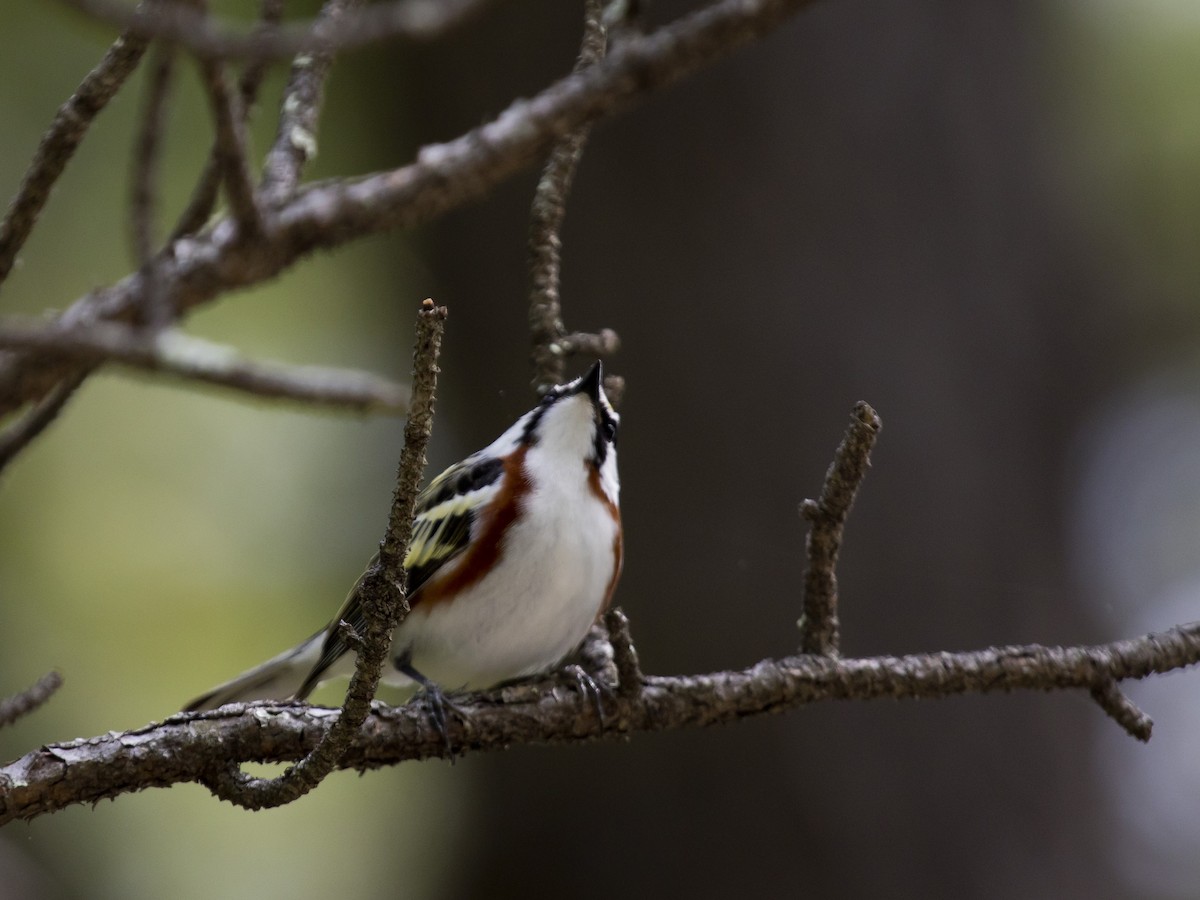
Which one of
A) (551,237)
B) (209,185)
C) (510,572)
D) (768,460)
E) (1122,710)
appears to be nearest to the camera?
(209,185)

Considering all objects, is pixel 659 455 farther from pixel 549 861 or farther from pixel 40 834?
pixel 40 834

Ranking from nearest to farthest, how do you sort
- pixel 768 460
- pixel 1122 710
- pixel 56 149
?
pixel 56 149
pixel 1122 710
pixel 768 460

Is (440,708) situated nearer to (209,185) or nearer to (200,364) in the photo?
(209,185)

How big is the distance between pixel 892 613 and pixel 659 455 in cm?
94

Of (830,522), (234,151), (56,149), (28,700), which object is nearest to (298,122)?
(56,149)

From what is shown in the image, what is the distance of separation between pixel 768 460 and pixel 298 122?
234 cm

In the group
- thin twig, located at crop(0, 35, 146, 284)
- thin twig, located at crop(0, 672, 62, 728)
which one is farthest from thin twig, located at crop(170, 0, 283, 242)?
thin twig, located at crop(0, 672, 62, 728)

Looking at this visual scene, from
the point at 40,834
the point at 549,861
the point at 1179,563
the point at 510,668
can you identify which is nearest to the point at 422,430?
the point at 510,668

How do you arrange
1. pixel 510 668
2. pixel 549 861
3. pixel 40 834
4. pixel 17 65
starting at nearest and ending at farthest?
pixel 510 668 → pixel 549 861 → pixel 40 834 → pixel 17 65

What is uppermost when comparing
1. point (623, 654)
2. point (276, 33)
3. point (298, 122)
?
point (276, 33)

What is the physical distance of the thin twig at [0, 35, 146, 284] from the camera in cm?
175

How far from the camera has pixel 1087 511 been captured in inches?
187

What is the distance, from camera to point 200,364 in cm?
133

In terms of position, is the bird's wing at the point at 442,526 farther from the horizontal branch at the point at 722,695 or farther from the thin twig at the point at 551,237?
the horizontal branch at the point at 722,695
